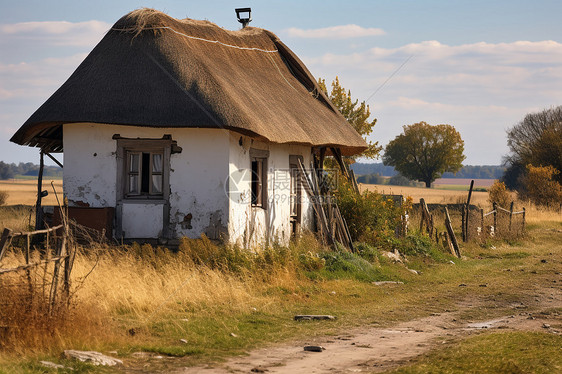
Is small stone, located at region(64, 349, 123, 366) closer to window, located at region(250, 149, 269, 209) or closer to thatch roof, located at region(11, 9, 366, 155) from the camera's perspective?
thatch roof, located at region(11, 9, 366, 155)

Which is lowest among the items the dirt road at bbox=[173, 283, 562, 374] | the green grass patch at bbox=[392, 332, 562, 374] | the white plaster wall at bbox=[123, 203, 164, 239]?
the dirt road at bbox=[173, 283, 562, 374]

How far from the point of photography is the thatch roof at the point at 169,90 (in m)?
12.4

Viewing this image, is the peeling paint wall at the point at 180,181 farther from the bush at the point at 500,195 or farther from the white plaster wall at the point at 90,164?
the bush at the point at 500,195

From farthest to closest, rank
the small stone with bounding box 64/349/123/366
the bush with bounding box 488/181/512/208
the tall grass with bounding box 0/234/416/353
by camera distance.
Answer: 1. the bush with bounding box 488/181/512/208
2. the tall grass with bounding box 0/234/416/353
3. the small stone with bounding box 64/349/123/366

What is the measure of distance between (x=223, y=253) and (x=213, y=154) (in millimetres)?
1858

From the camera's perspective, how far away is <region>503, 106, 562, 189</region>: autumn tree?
41594mm

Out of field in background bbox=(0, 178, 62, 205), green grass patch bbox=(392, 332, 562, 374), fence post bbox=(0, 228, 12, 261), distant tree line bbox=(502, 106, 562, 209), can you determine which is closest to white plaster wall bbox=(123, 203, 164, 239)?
fence post bbox=(0, 228, 12, 261)

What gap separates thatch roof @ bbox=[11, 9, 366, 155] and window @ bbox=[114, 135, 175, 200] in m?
0.65

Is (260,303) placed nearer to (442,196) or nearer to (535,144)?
(535,144)

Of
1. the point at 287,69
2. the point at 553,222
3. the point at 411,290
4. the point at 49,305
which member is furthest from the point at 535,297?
the point at 553,222

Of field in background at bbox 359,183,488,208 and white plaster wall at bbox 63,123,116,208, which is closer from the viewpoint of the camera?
white plaster wall at bbox 63,123,116,208

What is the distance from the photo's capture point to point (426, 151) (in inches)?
2840

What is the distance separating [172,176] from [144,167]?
67 centimetres

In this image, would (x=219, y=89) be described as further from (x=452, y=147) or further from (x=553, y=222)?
(x=452, y=147)
